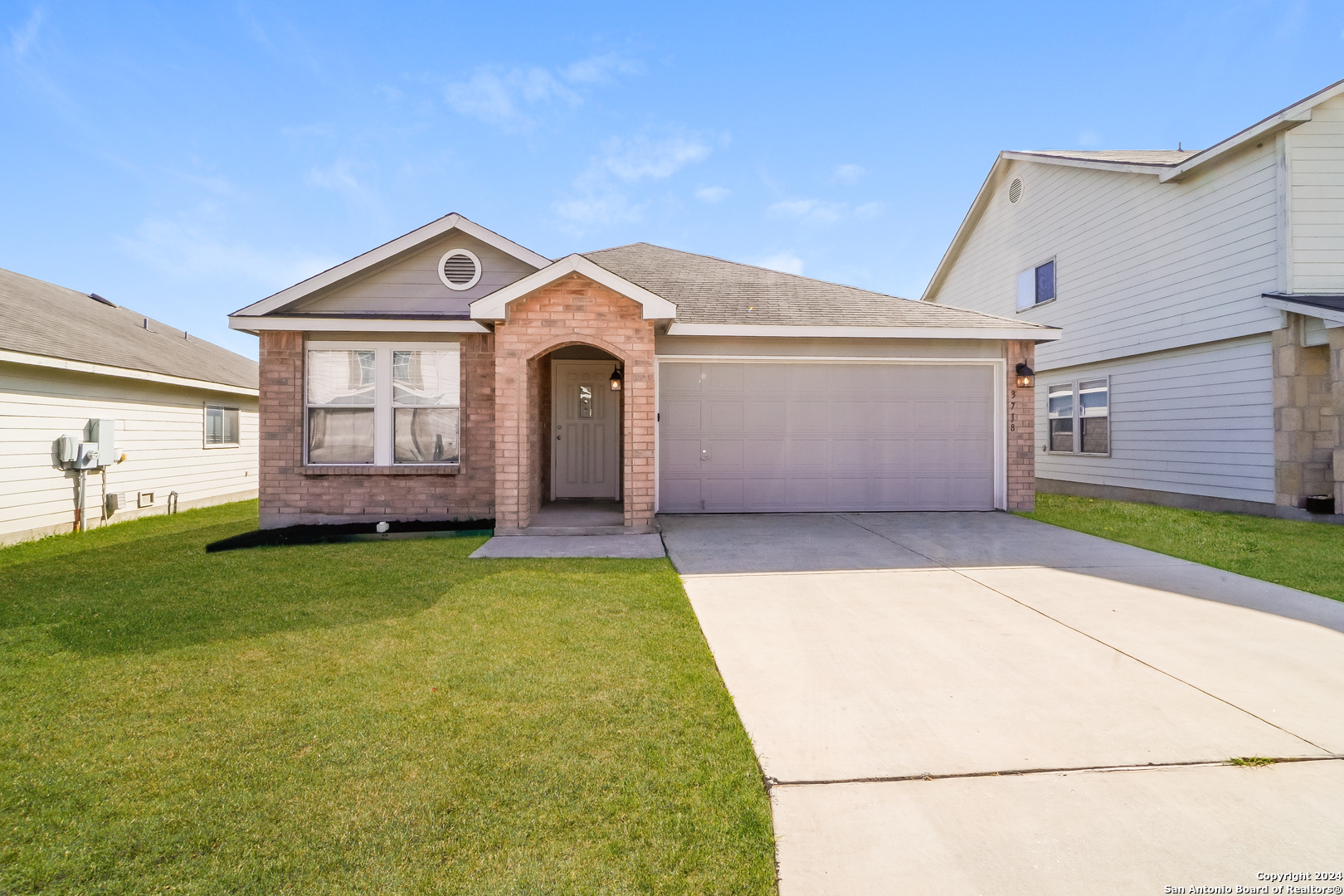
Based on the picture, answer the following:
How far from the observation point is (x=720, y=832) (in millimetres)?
2158

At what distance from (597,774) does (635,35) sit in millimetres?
13248

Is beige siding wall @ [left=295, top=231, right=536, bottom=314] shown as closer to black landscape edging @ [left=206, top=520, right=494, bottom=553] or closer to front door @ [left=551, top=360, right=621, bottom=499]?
front door @ [left=551, top=360, right=621, bottom=499]

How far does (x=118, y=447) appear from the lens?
10.5 m

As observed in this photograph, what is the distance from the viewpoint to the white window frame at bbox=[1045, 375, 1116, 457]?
508 inches

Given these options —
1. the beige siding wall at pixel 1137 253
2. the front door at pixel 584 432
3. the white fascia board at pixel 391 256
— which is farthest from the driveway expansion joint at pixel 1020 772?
the beige siding wall at pixel 1137 253

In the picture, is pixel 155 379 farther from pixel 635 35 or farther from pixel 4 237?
pixel 635 35

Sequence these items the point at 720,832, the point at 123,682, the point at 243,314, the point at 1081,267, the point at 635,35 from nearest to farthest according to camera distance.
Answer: the point at 720,832 → the point at 123,682 → the point at 243,314 → the point at 635,35 → the point at 1081,267

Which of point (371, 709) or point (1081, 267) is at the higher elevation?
point (1081, 267)

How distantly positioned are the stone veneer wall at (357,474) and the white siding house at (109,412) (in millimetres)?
3266

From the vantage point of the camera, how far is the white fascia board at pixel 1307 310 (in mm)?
8438

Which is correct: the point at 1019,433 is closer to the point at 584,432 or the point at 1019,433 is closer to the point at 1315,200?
the point at 1315,200

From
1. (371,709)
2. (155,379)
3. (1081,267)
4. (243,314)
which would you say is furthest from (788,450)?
(155,379)

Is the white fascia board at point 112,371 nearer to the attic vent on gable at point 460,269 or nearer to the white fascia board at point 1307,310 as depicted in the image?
the attic vent on gable at point 460,269

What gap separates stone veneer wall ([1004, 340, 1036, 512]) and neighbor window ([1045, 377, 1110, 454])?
4584mm
